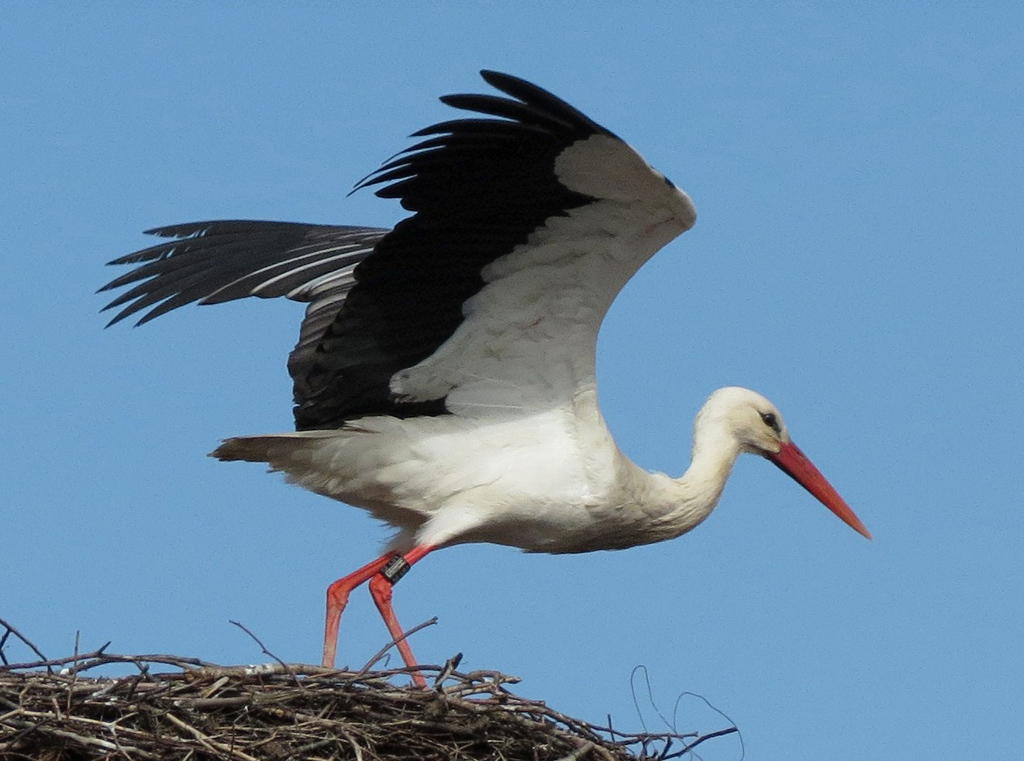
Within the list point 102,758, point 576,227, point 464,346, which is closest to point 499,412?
point 464,346

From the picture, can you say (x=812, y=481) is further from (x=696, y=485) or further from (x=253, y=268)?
(x=253, y=268)

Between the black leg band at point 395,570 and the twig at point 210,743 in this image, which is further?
the black leg band at point 395,570

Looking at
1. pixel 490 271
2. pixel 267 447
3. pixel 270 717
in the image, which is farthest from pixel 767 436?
pixel 270 717

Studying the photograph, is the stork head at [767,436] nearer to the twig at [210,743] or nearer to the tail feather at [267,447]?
the tail feather at [267,447]

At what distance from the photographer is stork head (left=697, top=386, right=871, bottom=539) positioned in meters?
9.91

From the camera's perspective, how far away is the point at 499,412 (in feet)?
29.2

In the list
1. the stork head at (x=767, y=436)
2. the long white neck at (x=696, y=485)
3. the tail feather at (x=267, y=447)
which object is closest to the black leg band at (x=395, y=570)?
the tail feather at (x=267, y=447)

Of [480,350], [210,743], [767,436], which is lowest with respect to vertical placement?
[210,743]

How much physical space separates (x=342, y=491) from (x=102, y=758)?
217cm

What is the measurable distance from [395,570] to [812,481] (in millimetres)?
2457

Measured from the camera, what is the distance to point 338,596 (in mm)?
9102

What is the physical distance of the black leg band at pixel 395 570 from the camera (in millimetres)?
8992

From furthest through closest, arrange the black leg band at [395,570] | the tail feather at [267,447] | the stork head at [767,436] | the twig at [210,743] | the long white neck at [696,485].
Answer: the stork head at [767,436], the long white neck at [696,485], the black leg band at [395,570], the tail feather at [267,447], the twig at [210,743]

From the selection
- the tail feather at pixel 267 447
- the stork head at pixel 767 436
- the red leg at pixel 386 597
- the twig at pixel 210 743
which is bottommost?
the twig at pixel 210 743
